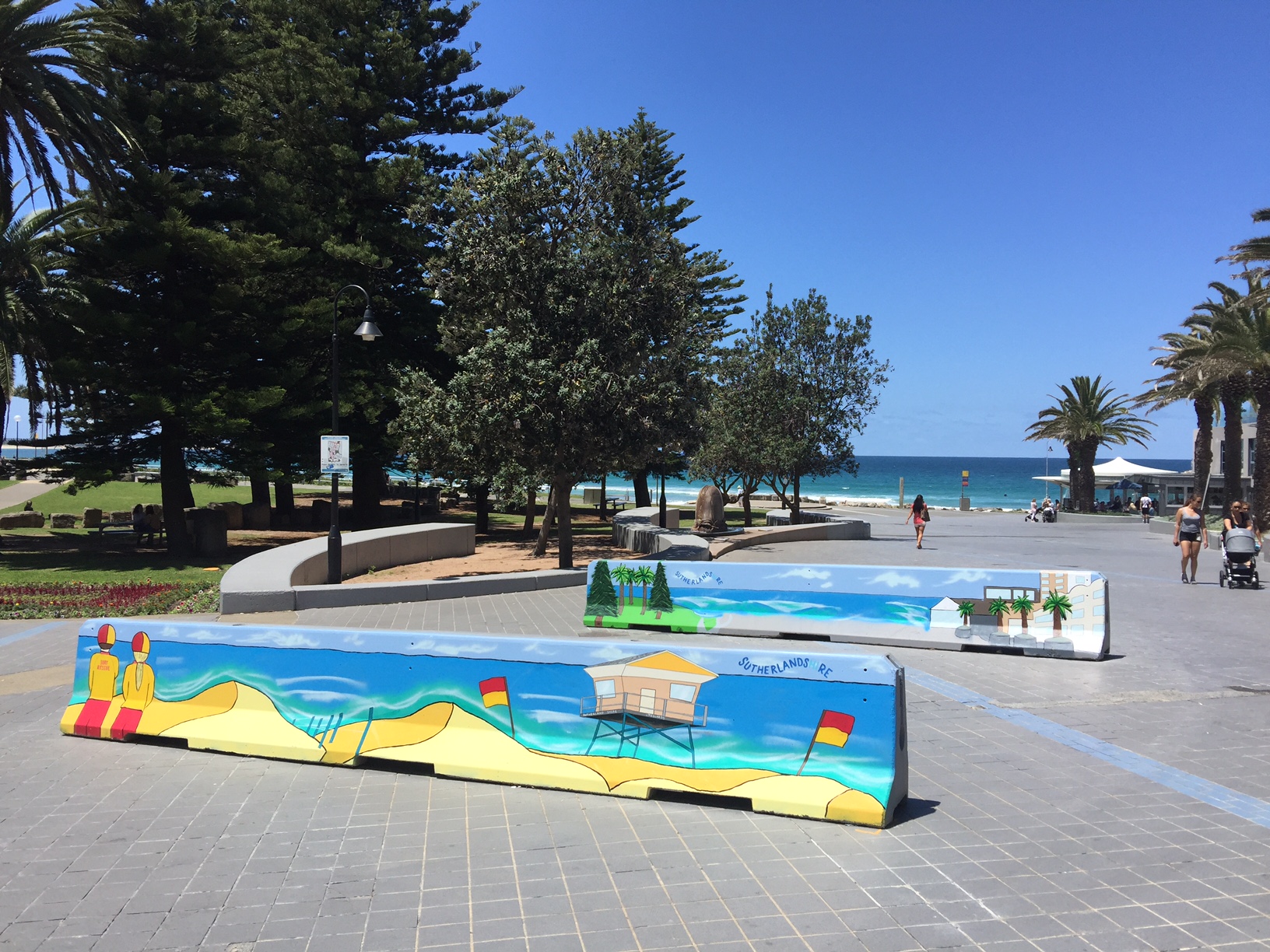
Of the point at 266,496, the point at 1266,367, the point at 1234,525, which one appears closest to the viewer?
the point at 1234,525

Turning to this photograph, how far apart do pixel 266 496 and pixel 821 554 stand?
76.9ft

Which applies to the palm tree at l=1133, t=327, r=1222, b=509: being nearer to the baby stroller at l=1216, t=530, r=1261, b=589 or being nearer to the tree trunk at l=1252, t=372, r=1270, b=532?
the tree trunk at l=1252, t=372, r=1270, b=532

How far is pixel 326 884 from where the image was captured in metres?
→ 4.47

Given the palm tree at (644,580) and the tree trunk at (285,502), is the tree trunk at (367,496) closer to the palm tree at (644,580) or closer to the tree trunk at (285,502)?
the tree trunk at (285,502)

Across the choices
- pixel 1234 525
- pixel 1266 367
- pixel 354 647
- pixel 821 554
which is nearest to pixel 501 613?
pixel 354 647

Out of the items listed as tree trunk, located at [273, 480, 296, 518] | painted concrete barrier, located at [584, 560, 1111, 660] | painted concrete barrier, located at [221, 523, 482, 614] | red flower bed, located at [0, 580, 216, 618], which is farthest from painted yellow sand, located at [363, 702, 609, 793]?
tree trunk, located at [273, 480, 296, 518]

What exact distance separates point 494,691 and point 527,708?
28cm

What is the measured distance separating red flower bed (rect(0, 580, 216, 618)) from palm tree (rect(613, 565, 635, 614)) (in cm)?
746

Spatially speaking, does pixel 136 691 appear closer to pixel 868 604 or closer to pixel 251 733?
pixel 251 733

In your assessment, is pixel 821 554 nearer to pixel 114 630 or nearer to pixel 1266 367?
pixel 114 630

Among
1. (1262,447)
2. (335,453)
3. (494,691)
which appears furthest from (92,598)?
(1262,447)

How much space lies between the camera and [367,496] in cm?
3138

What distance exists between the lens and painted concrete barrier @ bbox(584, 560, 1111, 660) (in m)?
10.4

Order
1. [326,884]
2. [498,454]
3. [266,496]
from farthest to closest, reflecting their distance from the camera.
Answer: [266,496]
[498,454]
[326,884]
